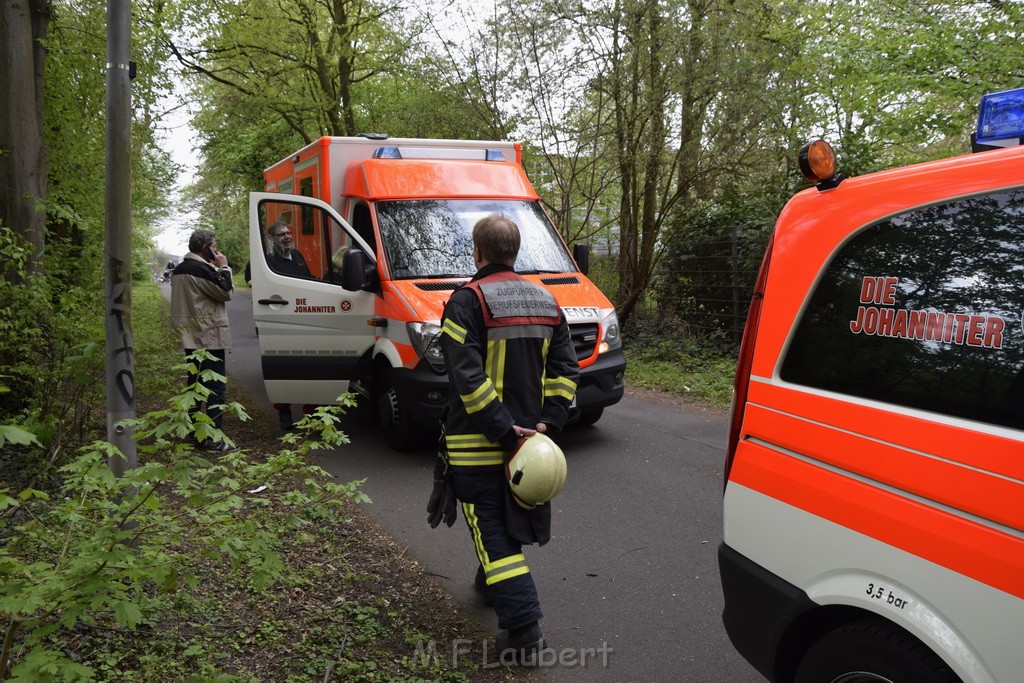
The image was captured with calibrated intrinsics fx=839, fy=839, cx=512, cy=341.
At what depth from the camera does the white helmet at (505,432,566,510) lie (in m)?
3.47

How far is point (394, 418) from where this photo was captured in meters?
7.05

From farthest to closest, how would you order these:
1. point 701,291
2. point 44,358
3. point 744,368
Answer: point 701,291
point 44,358
point 744,368

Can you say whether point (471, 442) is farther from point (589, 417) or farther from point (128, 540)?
point (589, 417)

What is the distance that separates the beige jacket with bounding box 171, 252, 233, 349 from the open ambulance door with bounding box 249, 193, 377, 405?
387mm

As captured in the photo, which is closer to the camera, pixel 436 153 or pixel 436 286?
pixel 436 286

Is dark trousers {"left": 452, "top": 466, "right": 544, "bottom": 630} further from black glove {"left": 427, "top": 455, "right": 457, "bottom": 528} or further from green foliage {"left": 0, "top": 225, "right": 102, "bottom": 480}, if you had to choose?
green foliage {"left": 0, "top": 225, "right": 102, "bottom": 480}

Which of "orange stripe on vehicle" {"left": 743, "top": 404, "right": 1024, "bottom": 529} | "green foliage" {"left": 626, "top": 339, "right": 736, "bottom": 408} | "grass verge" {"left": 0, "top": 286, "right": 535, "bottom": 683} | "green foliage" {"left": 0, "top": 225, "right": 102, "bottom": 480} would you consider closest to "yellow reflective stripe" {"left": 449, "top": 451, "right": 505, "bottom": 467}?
"grass verge" {"left": 0, "top": 286, "right": 535, "bottom": 683}

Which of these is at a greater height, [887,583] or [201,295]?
[201,295]

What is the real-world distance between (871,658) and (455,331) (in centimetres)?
199

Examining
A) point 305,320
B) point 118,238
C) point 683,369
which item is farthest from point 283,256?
point 683,369

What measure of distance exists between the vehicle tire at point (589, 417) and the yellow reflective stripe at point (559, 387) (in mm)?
4000

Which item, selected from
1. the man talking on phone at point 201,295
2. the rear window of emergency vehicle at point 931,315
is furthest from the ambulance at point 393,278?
the rear window of emergency vehicle at point 931,315

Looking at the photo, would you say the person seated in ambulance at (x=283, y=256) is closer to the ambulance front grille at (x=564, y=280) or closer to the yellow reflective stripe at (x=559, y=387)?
the ambulance front grille at (x=564, y=280)

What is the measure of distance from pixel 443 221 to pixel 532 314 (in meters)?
3.95
